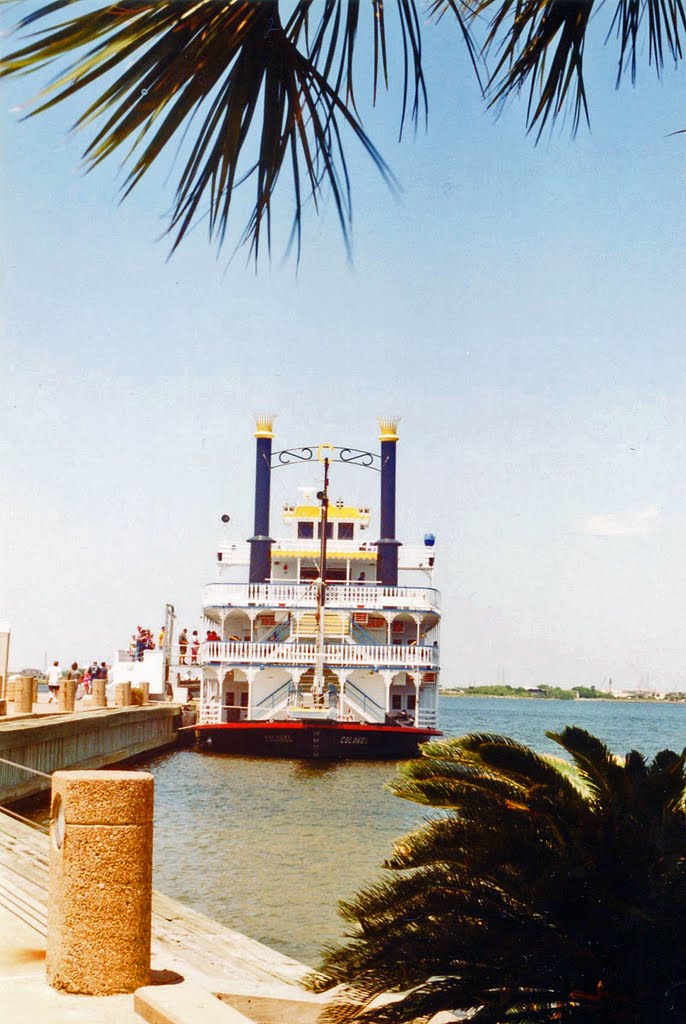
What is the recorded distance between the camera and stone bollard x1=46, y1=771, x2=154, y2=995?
475 cm

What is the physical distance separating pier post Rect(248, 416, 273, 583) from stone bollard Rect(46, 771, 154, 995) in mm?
34226

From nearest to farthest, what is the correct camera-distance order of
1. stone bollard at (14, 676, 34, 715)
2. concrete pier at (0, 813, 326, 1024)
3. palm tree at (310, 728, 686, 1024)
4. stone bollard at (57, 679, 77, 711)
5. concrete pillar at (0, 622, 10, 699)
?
palm tree at (310, 728, 686, 1024), concrete pier at (0, 813, 326, 1024), stone bollard at (14, 676, 34, 715), concrete pillar at (0, 622, 10, 699), stone bollard at (57, 679, 77, 711)

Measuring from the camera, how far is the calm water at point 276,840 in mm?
12742

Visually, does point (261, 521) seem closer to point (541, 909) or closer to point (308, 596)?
point (308, 596)

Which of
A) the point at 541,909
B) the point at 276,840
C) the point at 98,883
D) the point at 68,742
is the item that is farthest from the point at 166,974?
the point at 68,742

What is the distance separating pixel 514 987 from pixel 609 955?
43 cm

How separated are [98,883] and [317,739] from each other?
28009 millimetres

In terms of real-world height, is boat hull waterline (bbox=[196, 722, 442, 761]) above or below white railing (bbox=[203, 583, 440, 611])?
below

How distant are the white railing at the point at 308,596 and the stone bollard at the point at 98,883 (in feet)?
98.4

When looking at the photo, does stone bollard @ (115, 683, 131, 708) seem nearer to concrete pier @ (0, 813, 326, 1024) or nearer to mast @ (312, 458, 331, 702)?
mast @ (312, 458, 331, 702)

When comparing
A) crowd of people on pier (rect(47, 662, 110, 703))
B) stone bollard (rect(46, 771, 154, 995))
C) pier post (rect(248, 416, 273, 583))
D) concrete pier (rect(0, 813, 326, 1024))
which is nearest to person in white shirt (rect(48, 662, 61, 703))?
crowd of people on pier (rect(47, 662, 110, 703))

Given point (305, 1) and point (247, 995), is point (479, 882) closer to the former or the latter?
point (247, 995)

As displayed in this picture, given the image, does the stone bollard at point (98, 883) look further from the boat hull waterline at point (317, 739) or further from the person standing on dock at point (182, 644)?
the person standing on dock at point (182, 644)

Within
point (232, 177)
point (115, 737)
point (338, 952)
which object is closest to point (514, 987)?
point (338, 952)
